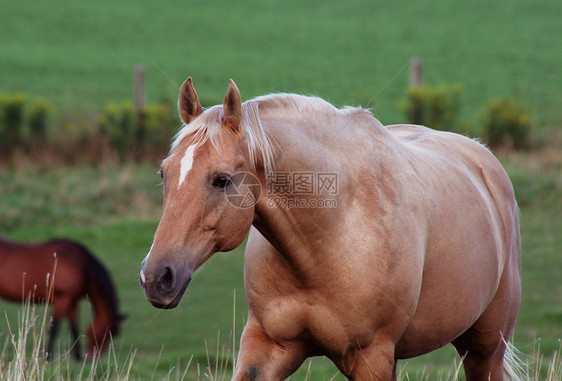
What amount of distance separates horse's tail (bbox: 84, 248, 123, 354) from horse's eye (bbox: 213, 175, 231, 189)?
530 cm

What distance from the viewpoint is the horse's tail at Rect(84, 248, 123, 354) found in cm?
795

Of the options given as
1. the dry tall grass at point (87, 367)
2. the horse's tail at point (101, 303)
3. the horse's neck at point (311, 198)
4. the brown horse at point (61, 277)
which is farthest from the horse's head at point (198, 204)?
the brown horse at point (61, 277)

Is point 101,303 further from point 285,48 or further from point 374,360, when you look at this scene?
point 285,48

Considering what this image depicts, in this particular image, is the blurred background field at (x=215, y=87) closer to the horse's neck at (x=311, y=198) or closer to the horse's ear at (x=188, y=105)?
the horse's ear at (x=188, y=105)

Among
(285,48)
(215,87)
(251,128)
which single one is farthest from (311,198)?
(285,48)

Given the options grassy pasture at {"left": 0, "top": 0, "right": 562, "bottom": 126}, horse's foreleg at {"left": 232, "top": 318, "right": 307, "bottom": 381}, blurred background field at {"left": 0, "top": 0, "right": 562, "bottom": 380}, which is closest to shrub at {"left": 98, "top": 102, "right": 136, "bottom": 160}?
blurred background field at {"left": 0, "top": 0, "right": 562, "bottom": 380}

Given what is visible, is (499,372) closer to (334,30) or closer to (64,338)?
(64,338)

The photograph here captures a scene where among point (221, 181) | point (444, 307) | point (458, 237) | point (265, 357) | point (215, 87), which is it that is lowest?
point (215, 87)

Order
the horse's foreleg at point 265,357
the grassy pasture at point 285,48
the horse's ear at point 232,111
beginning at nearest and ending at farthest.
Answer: the horse's ear at point 232,111 → the horse's foreleg at point 265,357 → the grassy pasture at point 285,48

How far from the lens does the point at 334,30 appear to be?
99.2ft

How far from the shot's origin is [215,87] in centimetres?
2252

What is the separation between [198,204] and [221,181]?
0.13 meters

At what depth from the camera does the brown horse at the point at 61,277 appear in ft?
26.8

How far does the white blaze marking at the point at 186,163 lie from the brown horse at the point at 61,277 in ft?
18.1
